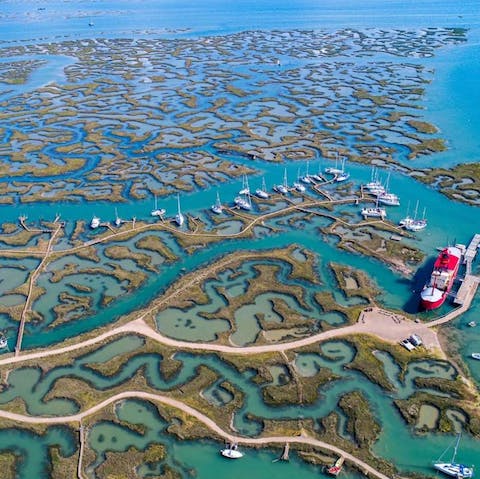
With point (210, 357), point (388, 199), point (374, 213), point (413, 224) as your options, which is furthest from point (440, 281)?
point (210, 357)

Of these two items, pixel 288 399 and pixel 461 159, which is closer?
pixel 288 399

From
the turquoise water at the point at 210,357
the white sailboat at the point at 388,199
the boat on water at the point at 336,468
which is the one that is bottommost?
the turquoise water at the point at 210,357

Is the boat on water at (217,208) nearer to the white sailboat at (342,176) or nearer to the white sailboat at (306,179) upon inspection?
the white sailboat at (306,179)

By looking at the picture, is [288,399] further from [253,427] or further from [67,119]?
[67,119]

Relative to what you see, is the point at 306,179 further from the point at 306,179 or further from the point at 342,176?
the point at 342,176

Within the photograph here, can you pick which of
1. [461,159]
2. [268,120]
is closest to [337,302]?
[461,159]

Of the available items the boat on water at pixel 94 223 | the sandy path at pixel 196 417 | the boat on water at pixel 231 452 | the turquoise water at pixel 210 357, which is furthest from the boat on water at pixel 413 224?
the boat on water at pixel 94 223

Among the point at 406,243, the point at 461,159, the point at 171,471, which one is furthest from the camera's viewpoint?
the point at 461,159
